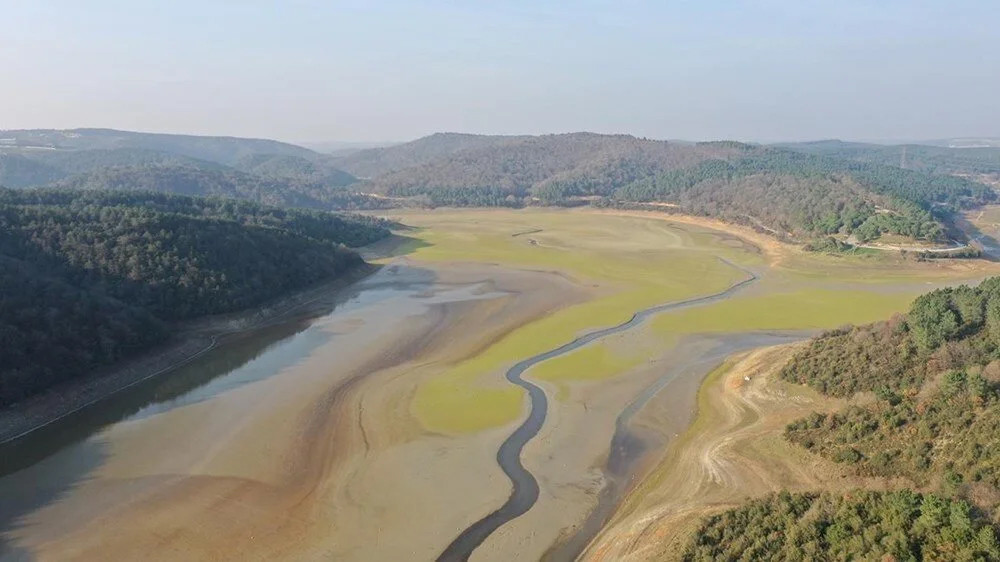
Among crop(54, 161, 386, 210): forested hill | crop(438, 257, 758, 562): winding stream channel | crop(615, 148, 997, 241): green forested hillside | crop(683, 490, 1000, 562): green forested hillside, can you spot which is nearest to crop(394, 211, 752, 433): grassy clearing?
crop(438, 257, 758, 562): winding stream channel

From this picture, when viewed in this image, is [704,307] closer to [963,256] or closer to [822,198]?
[963,256]

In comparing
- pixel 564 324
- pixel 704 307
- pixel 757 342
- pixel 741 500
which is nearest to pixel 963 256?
pixel 704 307

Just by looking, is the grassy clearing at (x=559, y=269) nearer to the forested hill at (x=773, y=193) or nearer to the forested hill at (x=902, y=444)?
the forested hill at (x=902, y=444)

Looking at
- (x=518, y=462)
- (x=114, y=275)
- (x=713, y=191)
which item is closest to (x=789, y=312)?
(x=518, y=462)

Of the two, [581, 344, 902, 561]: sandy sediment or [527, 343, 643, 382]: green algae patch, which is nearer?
[581, 344, 902, 561]: sandy sediment

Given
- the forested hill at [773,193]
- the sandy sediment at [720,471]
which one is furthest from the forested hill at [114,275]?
the forested hill at [773,193]

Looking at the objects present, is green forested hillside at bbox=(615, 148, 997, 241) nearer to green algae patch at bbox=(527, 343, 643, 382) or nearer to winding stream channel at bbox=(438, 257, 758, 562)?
winding stream channel at bbox=(438, 257, 758, 562)

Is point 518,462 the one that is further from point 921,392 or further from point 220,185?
point 220,185
